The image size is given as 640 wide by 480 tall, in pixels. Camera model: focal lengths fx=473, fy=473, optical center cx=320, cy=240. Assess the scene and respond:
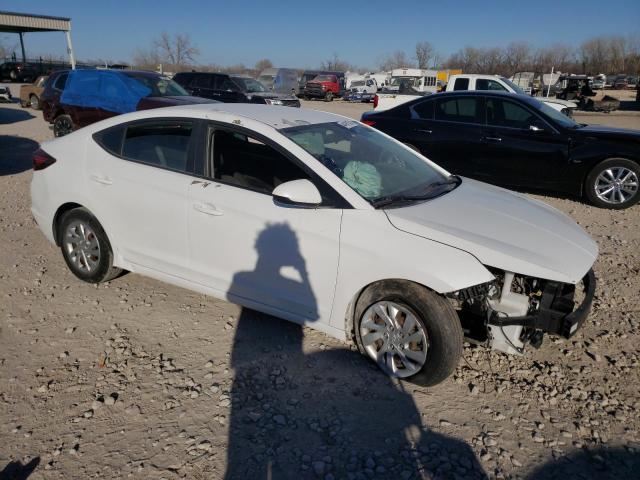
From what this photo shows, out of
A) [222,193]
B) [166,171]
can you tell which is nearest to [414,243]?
[222,193]

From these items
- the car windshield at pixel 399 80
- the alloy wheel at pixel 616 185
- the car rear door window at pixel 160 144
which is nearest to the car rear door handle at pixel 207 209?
the car rear door window at pixel 160 144

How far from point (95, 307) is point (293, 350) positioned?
1.77 metres

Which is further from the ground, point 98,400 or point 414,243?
point 414,243

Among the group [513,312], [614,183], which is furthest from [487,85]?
[513,312]

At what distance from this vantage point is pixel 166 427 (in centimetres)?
262

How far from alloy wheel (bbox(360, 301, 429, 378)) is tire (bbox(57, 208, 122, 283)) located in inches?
92.6

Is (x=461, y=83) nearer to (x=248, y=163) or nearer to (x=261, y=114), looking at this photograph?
(x=261, y=114)

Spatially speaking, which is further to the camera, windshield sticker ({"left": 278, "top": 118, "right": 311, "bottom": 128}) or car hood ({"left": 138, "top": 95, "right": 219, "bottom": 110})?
car hood ({"left": 138, "top": 95, "right": 219, "bottom": 110})

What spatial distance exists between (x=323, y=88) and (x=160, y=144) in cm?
3136

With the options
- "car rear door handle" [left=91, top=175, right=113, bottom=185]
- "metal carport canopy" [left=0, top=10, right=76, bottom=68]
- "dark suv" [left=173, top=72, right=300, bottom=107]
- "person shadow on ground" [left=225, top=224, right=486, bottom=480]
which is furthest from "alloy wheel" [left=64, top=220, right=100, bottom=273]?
"metal carport canopy" [left=0, top=10, right=76, bottom=68]

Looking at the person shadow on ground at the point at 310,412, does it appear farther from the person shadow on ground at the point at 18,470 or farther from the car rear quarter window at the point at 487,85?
the car rear quarter window at the point at 487,85

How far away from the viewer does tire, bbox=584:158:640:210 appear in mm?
6637

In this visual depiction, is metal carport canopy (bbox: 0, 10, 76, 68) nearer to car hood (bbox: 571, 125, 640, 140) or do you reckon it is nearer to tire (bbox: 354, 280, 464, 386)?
car hood (bbox: 571, 125, 640, 140)

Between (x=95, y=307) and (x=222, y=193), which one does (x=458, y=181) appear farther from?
(x=95, y=307)
